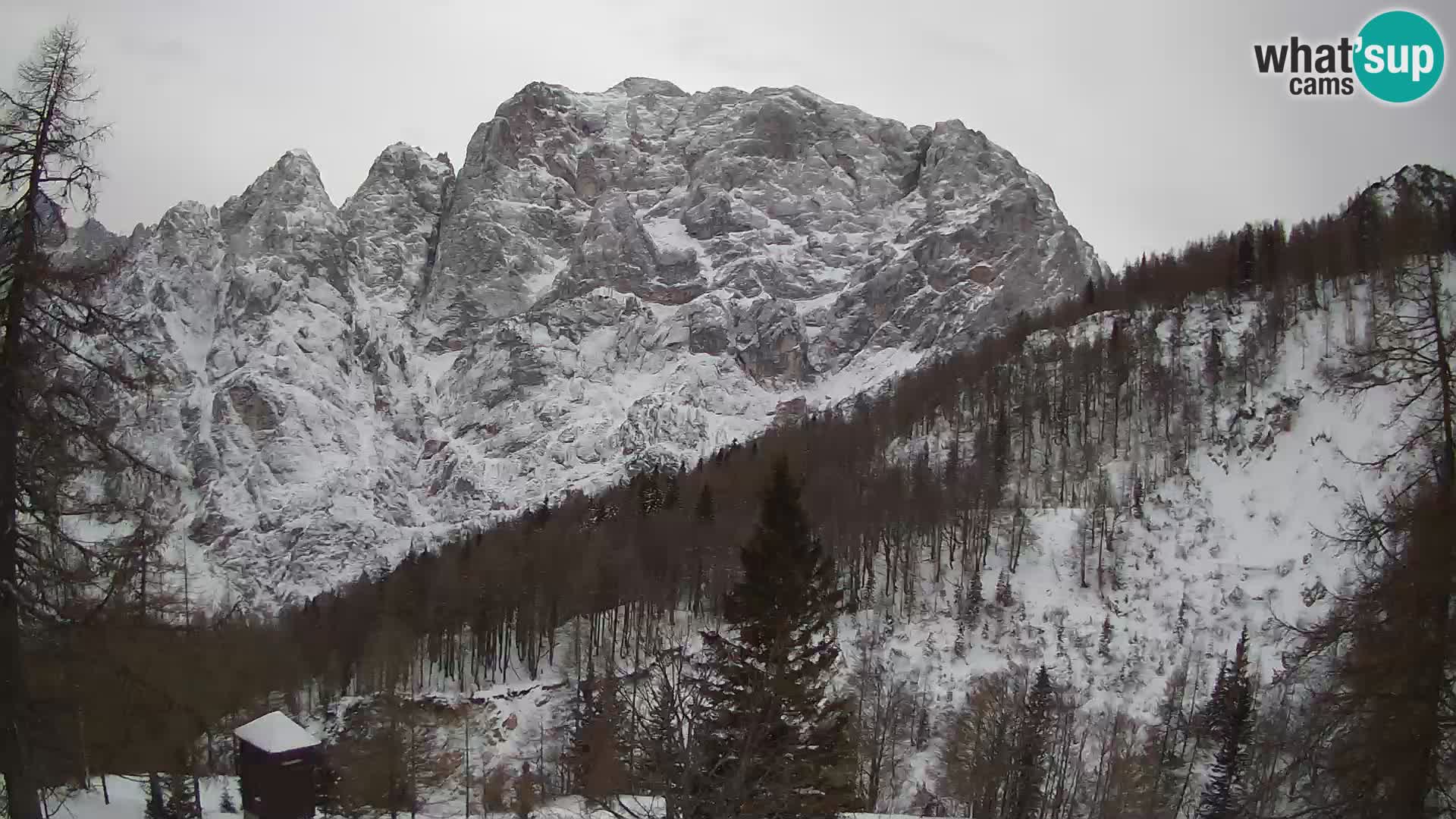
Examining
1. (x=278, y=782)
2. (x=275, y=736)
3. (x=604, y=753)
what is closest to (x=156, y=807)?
(x=278, y=782)

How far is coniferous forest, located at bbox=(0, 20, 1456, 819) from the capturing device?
1030 cm

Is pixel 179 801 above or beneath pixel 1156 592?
beneath

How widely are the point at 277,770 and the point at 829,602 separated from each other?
73.5 feet

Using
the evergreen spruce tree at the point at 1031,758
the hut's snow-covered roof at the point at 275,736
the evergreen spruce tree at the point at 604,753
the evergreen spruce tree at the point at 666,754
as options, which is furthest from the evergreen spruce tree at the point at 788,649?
the hut's snow-covered roof at the point at 275,736

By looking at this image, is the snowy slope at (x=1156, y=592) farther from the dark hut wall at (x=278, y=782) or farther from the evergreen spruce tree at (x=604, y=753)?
the evergreen spruce tree at (x=604, y=753)

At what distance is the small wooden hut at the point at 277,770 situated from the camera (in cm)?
3075

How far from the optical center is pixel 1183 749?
1790 inches

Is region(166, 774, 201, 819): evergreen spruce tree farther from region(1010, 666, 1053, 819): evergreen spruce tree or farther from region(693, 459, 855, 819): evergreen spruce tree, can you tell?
region(1010, 666, 1053, 819): evergreen spruce tree

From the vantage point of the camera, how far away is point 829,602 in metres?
18.8

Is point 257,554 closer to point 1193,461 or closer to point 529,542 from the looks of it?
point 529,542

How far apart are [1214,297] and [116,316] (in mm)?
106122

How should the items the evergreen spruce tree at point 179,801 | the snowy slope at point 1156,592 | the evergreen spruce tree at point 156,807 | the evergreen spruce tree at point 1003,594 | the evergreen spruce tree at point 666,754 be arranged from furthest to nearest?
the evergreen spruce tree at point 1003,594 → the snowy slope at point 1156,592 → the evergreen spruce tree at point 179,801 → the evergreen spruce tree at point 156,807 → the evergreen spruce tree at point 666,754

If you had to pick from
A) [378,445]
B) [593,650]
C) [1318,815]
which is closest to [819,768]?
[1318,815]

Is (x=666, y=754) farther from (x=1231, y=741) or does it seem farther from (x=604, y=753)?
(x=1231, y=741)
